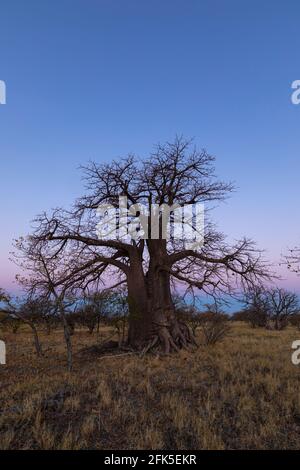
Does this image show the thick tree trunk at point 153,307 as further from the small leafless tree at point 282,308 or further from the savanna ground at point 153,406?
the small leafless tree at point 282,308

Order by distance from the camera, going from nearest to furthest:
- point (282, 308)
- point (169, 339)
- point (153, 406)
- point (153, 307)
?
point (153, 406) → point (169, 339) → point (153, 307) → point (282, 308)

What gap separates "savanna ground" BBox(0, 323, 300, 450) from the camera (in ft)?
19.2

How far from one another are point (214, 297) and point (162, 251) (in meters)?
2.84

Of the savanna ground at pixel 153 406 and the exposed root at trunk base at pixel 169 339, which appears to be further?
the exposed root at trunk base at pixel 169 339

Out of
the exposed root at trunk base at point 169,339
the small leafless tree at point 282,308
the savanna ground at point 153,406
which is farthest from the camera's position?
the small leafless tree at point 282,308

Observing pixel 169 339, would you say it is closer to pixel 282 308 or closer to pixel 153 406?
pixel 153 406

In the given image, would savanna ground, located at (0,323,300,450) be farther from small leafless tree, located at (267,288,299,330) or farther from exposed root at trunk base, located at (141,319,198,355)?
small leafless tree, located at (267,288,299,330)

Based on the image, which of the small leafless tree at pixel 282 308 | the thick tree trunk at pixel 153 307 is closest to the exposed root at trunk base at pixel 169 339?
the thick tree trunk at pixel 153 307

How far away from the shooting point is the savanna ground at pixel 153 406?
19.2ft

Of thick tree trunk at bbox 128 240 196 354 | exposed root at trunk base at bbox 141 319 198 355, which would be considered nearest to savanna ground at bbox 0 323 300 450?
exposed root at trunk base at bbox 141 319 198 355

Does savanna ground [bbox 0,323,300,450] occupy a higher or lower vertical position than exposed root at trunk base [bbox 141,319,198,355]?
lower

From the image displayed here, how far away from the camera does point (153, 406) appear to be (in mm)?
7539

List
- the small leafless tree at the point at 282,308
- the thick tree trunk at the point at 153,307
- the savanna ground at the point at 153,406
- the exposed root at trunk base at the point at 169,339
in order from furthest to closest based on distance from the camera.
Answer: the small leafless tree at the point at 282,308 → the thick tree trunk at the point at 153,307 → the exposed root at trunk base at the point at 169,339 → the savanna ground at the point at 153,406

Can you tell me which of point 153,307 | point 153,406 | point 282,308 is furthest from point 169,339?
point 282,308
